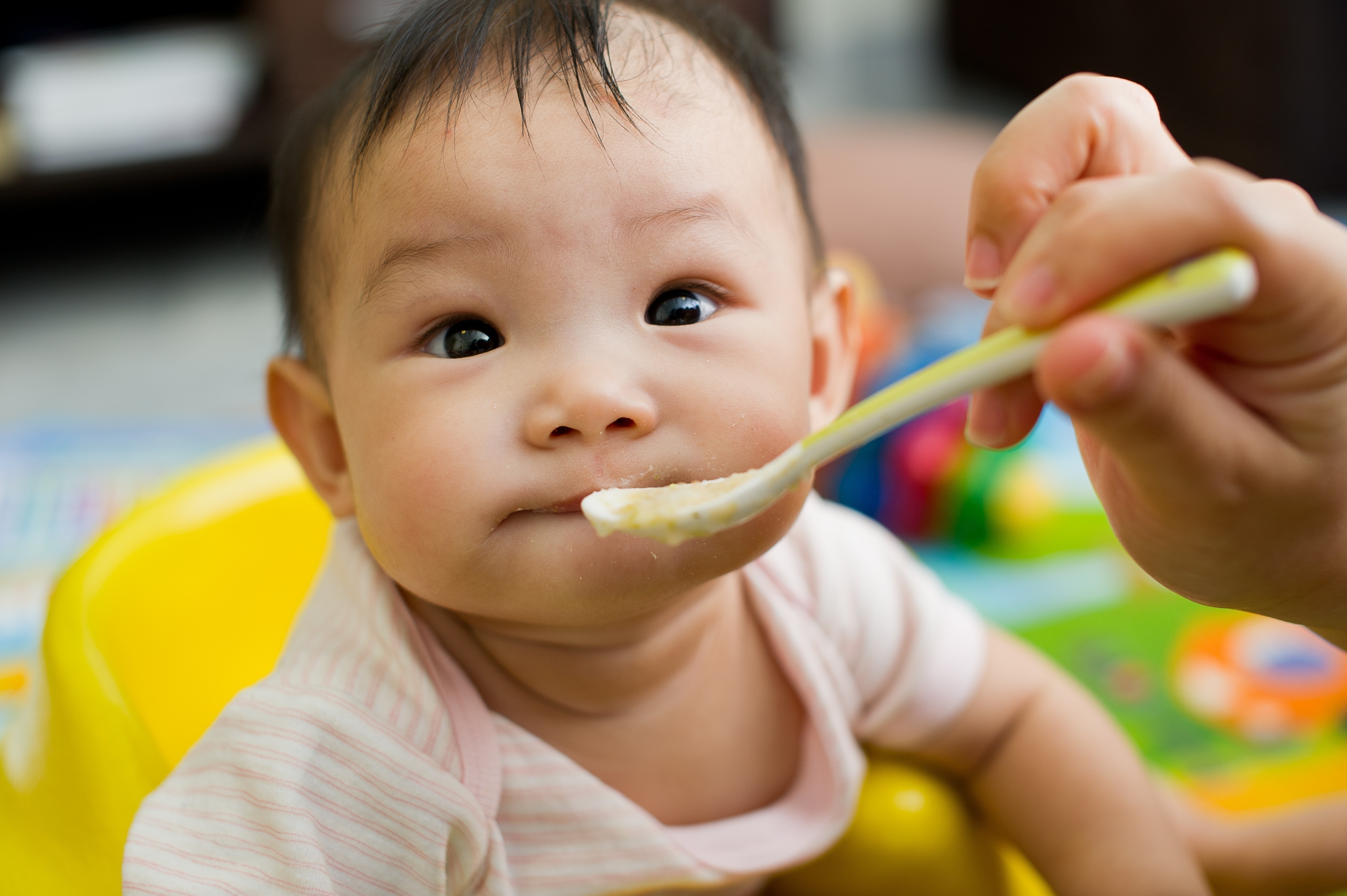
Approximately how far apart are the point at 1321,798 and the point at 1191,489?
0.66 metres

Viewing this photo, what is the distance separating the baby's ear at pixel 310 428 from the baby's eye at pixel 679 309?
0.21m

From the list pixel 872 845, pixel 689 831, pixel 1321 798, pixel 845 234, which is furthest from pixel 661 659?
pixel 845 234

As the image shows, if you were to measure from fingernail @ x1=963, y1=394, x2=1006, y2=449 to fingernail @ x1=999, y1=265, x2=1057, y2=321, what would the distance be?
0.08 m

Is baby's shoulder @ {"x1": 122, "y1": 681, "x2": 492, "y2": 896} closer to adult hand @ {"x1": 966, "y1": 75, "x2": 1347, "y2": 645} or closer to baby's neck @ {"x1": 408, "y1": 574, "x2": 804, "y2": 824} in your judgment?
baby's neck @ {"x1": 408, "y1": 574, "x2": 804, "y2": 824}

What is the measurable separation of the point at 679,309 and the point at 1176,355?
0.23 m

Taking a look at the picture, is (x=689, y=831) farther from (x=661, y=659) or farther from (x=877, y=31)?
(x=877, y=31)

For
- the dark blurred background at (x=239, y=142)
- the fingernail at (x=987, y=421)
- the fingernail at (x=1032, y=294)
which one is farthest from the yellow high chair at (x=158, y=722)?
the dark blurred background at (x=239, y=142)

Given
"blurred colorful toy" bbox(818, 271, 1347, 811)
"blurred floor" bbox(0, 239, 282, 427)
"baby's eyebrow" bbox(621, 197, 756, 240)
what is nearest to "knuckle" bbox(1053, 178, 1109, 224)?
"baby's eyebrow" bbox(621, 197, 756, 240)

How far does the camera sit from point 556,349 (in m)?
0.53

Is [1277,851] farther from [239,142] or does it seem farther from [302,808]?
[239,142]

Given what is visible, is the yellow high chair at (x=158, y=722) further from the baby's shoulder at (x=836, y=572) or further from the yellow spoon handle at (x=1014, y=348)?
the yellow spoon handle at (x=1014, y=348)

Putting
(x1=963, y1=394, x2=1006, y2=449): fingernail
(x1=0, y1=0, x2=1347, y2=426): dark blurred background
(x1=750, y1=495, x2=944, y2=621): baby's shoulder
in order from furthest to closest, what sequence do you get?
(x1=0, y1=0, x2=1347, y2=426): dark blurred background
(x1=750, y1=495, x2=944, y2=621): baby's shoulder
(x1=963, y1=394, x2=1006, y2=449): fingernail

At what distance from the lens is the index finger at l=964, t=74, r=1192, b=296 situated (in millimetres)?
497

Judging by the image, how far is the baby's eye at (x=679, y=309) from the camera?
56 centimetres
